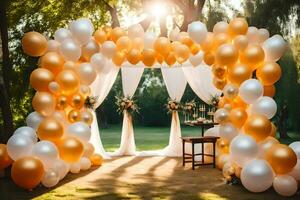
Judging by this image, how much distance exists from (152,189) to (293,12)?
304 inches

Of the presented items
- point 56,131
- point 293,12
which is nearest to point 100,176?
point 56,131

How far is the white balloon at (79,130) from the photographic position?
24.7 feet

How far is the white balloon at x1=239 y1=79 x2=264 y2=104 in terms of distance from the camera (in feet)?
22.4

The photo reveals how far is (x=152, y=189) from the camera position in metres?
6.62

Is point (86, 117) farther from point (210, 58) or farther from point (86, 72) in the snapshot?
point (210, 58)

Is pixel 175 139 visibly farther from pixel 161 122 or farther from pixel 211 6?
pixel 161 122

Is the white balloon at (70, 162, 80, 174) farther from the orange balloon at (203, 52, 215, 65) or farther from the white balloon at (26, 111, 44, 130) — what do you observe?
the orange balloon at (203, 52, 215, 65)

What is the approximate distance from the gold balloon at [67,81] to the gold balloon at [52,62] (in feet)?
0.36

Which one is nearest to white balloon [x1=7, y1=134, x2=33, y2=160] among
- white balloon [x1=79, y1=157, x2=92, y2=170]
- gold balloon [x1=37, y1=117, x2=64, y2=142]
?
gold balloon [x1=37, y1=117, x2=64, y2=142]

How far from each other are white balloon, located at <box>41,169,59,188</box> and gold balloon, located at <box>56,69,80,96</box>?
1.40 metres

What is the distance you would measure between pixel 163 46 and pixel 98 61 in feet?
3.91

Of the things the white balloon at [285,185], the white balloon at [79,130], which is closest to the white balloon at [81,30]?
the white balloon at [79,130]

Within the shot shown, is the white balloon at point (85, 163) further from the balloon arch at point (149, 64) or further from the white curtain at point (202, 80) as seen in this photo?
the white curtain at point (202, 80)

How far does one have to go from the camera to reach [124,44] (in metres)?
8.06
